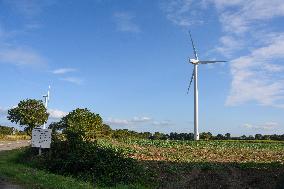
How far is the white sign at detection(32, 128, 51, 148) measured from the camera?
2436 centimetres

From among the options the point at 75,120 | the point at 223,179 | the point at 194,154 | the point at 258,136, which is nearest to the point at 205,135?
the point at 258,136

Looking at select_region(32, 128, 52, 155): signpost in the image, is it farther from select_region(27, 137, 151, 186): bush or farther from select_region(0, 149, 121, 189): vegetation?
select_region(0, 149, 121, 189): vegetation

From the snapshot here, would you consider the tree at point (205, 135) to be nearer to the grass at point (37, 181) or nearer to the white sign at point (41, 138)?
the white sign at point (41, 138)

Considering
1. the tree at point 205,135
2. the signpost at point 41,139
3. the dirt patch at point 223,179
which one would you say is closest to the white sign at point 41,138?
the signpost at point 41,139

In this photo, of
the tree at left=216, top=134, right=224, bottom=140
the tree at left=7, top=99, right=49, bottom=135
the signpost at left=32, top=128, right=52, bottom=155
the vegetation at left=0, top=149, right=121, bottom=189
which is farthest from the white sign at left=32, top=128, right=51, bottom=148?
the tree at left=216, top=134, right=224, bottom=140

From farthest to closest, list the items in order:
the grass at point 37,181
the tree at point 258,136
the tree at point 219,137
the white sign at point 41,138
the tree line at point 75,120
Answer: the tree at point 258,136 → the tree at point 219,137 → the tree line at point 75,120 → the white sign at point 41,138 → the grass at point 37,181

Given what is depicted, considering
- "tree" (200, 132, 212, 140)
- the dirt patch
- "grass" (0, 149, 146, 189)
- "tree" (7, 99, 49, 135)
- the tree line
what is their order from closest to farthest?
1. "grass" (0, 149, 146, 189)
2. the dirt patch
3. the tree line
4. "tree" (7, 99, 49, 135)
5. "tree" (200, 132, 212, 140)

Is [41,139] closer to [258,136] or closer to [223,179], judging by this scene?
[223,179]

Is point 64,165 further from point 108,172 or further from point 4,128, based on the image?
point 4,128

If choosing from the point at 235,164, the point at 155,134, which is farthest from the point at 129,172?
the point at 155,134

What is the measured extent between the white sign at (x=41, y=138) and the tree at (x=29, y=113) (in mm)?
50146

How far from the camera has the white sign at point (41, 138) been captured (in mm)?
24359

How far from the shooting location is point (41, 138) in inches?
969

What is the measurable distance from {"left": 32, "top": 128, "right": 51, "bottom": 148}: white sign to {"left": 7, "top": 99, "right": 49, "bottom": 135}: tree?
50146mm
